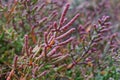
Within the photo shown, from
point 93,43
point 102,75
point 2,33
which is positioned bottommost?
point 102,75

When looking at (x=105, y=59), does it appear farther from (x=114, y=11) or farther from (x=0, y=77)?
(x=114, y=11)

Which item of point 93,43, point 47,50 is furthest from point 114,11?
point 47,50

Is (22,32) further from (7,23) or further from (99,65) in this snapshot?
(99,65)

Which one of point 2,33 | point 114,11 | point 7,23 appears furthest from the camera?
point 114,11

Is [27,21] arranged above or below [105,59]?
above

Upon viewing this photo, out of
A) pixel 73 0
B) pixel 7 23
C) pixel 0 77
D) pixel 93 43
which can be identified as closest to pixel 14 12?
pixel 7 23

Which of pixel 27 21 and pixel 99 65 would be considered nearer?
pixel 99 65

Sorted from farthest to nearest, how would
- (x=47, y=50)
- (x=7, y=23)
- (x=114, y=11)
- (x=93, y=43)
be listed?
(x=114, y=11) → (x=7, y=23) → (x=93, y=43) → (x=47, y=50)

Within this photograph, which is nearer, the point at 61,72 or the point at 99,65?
the point at 61,72

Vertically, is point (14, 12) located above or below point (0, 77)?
above
